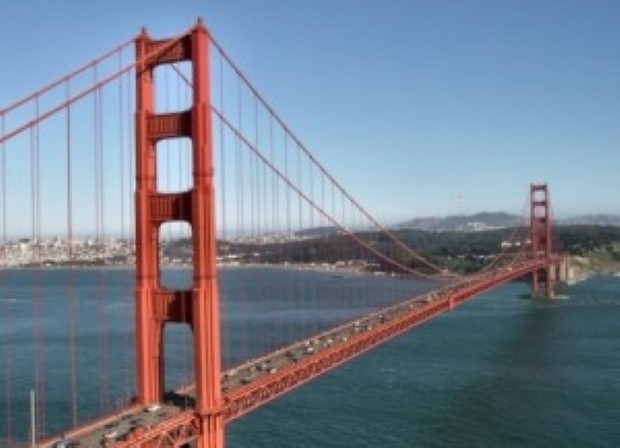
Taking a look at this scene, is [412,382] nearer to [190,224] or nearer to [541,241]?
[190,224]

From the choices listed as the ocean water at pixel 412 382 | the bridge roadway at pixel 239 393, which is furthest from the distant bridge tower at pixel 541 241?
the bridge roadway at pixel 239 393

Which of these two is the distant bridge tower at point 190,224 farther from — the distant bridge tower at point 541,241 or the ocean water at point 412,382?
the distant bridge tower at point 541,241

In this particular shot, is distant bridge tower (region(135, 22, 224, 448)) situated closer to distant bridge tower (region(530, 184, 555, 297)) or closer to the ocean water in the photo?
the ocean water

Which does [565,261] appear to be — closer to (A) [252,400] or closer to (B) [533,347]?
(B) [533,347]

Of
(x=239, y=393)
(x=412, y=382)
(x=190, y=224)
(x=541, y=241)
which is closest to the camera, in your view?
(x=190, y=224)

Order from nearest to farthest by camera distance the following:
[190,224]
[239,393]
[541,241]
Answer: [190,224]
[239,393]
[541,241]

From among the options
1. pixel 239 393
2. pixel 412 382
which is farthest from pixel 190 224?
pixel 412 382

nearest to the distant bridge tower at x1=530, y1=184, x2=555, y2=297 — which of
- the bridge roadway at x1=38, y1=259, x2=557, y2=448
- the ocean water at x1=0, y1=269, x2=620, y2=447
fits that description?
the ocean water at x1=0, y1=269, x2=620, y2=447
